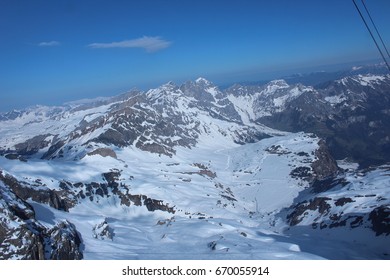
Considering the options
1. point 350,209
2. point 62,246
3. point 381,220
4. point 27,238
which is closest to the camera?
point 27,238

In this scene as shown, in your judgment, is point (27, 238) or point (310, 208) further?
point (310, 208)

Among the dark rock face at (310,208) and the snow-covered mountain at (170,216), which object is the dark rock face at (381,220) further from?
the dark rock face at (310,208)

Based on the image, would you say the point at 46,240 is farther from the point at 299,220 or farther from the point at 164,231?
the point at 299,220

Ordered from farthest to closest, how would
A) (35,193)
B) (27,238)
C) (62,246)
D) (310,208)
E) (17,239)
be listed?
(310,208) → (35,193) → (62,246) → (27,238) → (17,239)

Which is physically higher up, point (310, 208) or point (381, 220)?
point (381, 220)

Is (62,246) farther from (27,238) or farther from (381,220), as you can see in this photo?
(381,220)

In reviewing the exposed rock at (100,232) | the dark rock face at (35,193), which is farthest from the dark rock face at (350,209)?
the dark rock face at (35,193)

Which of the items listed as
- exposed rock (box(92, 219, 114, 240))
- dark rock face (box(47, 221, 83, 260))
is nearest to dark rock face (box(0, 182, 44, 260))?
dark rock face (box(47, 221, 83, 260))

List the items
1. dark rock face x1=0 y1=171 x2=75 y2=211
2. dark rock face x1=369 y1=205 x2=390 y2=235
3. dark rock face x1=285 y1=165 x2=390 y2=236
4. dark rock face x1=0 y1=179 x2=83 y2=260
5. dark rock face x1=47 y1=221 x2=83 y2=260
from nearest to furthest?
1. dark rock face x1=0 y1=179 x2=83 y2=260
2. dark rock face x1=47 y1=221 x2=83 y2=260
3. dark rock face x1=369 y1=205 x2=390 y2=235
4. dark rock face x1=285 y1=165 x2=390 y2=236
5. dark rock face x1=0 y1=171 x2=75 y2=211

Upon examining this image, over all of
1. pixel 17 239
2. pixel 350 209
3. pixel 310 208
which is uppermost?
pixel 17 239

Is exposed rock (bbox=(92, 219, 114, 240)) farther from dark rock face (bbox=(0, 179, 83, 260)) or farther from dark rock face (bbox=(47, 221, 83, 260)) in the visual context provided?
dark rock face (bbox=(47, 221, 83, 260))

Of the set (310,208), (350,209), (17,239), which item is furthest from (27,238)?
(310,208)

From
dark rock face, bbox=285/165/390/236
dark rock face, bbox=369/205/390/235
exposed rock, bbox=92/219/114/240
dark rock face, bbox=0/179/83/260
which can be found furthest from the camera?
dark rock face, bbox=285/165/390/236
